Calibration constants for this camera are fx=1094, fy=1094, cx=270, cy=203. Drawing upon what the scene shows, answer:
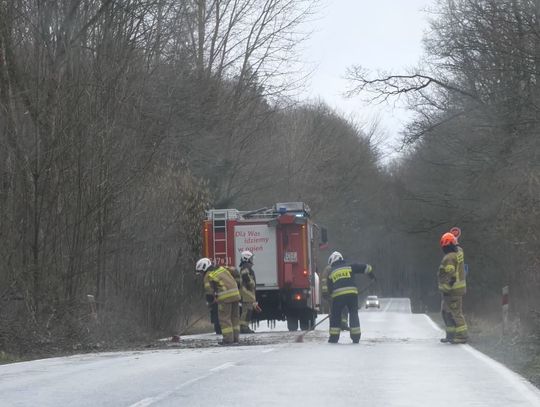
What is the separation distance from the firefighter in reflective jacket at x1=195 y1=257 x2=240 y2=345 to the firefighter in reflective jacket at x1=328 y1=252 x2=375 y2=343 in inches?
72.4

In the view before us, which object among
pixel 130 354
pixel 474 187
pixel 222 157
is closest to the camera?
pixel 130 354

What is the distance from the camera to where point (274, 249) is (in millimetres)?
25500

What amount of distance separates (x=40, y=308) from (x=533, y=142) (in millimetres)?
17437

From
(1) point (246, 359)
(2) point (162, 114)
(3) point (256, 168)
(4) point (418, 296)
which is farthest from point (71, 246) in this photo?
(4) point (418, 296)

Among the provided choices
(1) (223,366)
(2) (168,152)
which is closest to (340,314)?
(1) (223,366)

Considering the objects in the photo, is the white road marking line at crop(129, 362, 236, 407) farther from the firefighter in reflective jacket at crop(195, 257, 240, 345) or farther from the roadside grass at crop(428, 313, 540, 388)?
the firefighter in reflective jacket at crop(195, 257, 240, 345)

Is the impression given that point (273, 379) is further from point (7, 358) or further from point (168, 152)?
point (168, 152)

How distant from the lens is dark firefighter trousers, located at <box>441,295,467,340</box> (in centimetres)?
1877

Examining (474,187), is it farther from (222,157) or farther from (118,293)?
(118,293)

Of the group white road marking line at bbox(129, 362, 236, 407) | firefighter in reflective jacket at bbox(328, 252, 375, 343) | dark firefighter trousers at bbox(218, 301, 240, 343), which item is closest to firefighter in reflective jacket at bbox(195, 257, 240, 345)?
dark firefighter trousers at bbox(218, 301, 240, 343)

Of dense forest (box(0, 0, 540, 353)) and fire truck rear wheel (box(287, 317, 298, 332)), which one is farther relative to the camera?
fire truck rear wheel (box(287, 317, 298, 332))

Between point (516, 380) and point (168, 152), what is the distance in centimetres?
2158

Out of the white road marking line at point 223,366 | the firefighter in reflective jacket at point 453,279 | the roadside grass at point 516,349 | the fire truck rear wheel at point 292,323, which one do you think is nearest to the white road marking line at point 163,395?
the white road marking line at point 223,366

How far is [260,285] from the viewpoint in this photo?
2558cm
